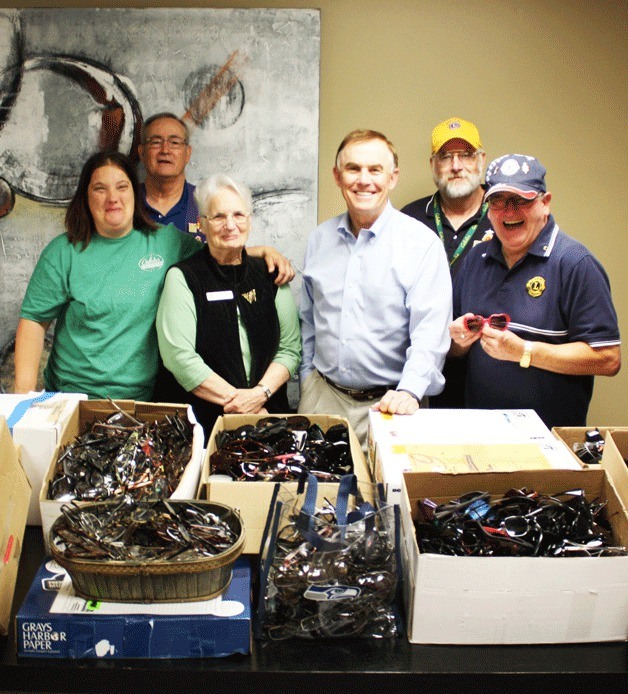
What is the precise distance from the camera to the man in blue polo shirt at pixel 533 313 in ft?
7.03

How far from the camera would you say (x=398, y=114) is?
3164 millimetres

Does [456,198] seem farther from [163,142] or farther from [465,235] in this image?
[163,142]

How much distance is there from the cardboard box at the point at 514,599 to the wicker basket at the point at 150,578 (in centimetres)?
39

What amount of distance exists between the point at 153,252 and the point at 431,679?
6.03 feet

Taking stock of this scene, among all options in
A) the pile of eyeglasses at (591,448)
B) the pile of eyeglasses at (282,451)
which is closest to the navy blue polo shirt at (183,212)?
the pile of eyeglasses at (282,451)

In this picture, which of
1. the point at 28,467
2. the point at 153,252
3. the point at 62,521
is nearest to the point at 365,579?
the point at 62,521

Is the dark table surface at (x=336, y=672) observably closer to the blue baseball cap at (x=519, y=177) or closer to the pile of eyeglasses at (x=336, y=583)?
the pile of eyeglasses at (x=336, y=583)

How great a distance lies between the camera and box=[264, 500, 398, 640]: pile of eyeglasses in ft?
4.31

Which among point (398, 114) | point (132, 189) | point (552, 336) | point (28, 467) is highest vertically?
point (398, 114)

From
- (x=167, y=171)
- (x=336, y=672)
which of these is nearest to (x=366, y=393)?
(x=336, y=672)

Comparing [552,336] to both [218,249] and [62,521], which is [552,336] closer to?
[218,249]

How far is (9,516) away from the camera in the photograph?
4.61 feet

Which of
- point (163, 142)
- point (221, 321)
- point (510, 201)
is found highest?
point (163, 142)

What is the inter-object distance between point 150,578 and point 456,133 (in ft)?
7.65
